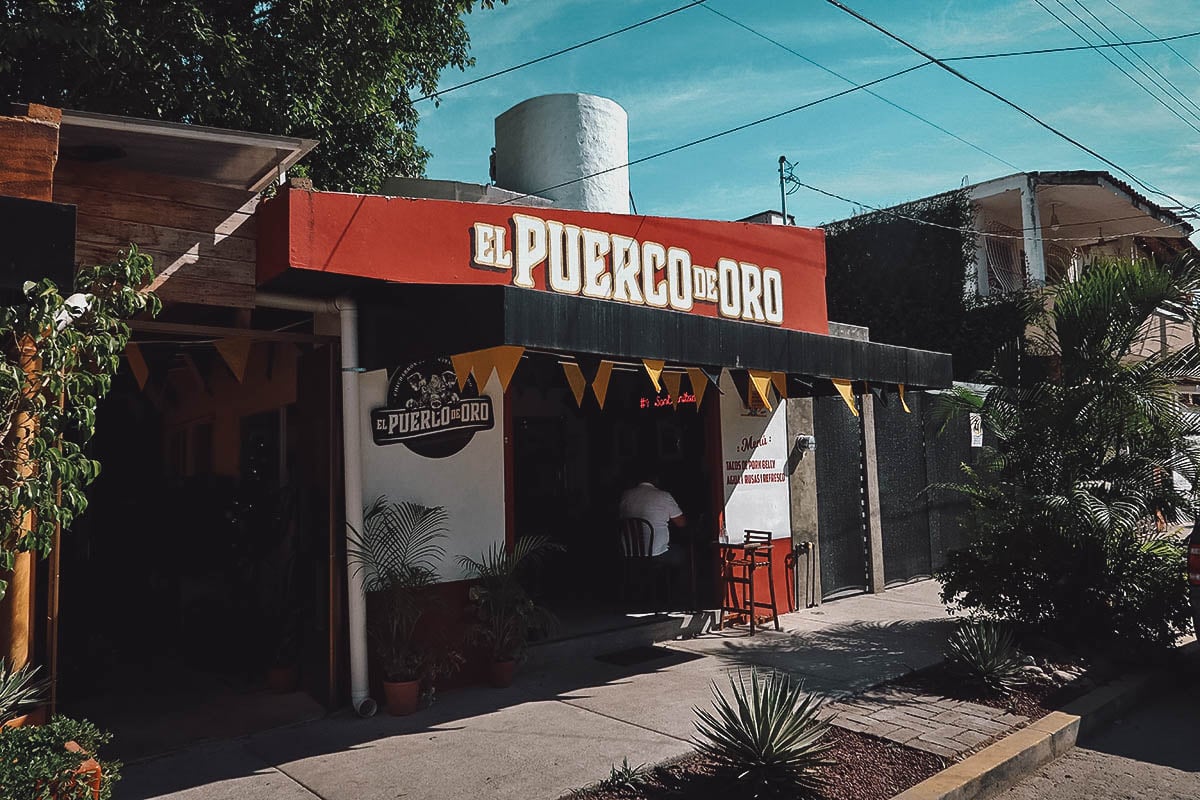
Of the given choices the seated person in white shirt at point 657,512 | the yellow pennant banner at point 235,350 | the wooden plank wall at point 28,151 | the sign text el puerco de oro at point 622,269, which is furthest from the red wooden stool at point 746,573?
the wooden plank wall at point 28,151

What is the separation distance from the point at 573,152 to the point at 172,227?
7832 mm

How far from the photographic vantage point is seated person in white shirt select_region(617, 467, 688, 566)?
854 cm

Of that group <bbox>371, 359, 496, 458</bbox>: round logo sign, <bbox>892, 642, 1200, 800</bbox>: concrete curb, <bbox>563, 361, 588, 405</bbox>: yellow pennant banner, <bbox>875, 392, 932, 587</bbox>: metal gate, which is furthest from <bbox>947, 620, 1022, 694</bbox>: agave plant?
<bbox>875, 392, 932, 587</bbox>: metal gate

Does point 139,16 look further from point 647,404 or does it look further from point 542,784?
point 542,784

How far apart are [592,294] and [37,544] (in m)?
4.69

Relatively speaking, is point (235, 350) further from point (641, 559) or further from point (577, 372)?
point (641, 559)

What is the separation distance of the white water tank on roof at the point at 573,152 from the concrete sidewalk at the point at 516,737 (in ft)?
22.9

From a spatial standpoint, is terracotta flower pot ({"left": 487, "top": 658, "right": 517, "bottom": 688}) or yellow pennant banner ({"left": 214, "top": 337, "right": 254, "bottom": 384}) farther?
terracotta flower pot ({"left": 487, "top": 658, "right": 517, "bottom": 688})

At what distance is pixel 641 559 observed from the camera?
8.53m

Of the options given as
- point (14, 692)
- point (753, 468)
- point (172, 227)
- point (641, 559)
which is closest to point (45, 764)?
point (14, 692)

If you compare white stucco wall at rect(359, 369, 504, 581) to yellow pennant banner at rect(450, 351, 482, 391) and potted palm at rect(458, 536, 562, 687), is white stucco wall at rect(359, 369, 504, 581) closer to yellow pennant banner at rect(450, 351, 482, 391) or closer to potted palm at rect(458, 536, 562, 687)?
potted palm at rect(458, 536, 562, 687)

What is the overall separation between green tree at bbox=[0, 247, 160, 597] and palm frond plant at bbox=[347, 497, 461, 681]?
7.49 feet

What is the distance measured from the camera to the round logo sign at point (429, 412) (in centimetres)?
652

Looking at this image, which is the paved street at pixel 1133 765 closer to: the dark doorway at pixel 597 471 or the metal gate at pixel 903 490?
the dark doorway at pixel 597 471
